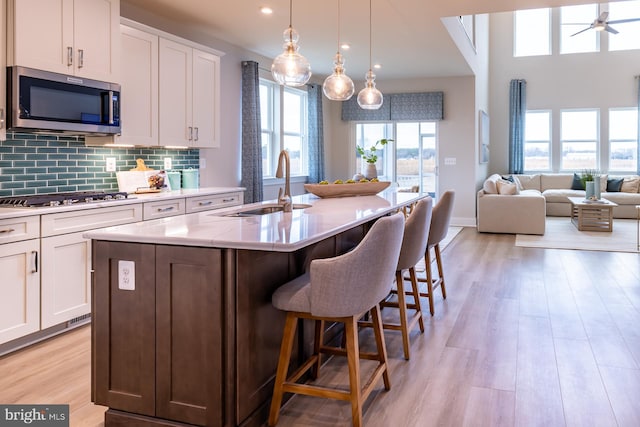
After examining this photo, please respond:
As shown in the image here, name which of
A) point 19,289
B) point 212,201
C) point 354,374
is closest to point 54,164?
point 19,289

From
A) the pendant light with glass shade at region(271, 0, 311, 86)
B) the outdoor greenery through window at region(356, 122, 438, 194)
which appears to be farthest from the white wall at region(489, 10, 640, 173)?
the pendant light with glass shade at region(271, 0, 311, 86)

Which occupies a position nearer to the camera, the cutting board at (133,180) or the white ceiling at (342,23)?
the cutting board at (133,180)

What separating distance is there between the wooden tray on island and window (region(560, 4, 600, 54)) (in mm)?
8828

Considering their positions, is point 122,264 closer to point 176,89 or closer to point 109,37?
point 109,37

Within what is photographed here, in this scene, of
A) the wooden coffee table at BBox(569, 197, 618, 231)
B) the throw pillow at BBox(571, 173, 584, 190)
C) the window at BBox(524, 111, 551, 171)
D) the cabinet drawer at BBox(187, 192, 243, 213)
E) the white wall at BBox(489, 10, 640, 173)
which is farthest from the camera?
the window at BBox(524, 111, 551, 171)

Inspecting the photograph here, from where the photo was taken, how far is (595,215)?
845 centimetres

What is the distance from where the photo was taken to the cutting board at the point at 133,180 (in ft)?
14.6

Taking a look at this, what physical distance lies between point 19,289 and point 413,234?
2.33m

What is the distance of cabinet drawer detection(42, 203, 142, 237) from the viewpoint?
3266 millimetres

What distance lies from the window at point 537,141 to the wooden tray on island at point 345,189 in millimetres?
8310

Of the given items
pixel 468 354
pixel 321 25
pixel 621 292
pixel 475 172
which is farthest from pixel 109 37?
pixel 475 172

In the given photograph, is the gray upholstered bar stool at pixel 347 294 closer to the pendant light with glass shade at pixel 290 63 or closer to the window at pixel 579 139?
the pendant light with glass shade at pixel 290 63

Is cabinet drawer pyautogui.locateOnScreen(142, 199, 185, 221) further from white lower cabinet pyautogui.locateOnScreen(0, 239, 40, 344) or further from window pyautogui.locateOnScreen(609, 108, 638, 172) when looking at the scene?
window pyautogui.locateOnScreen(609, 108, 638, 172)

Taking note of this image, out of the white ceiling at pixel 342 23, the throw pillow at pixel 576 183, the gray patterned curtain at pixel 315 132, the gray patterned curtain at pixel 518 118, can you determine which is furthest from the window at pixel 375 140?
the throw pillow at pixel 576 183
